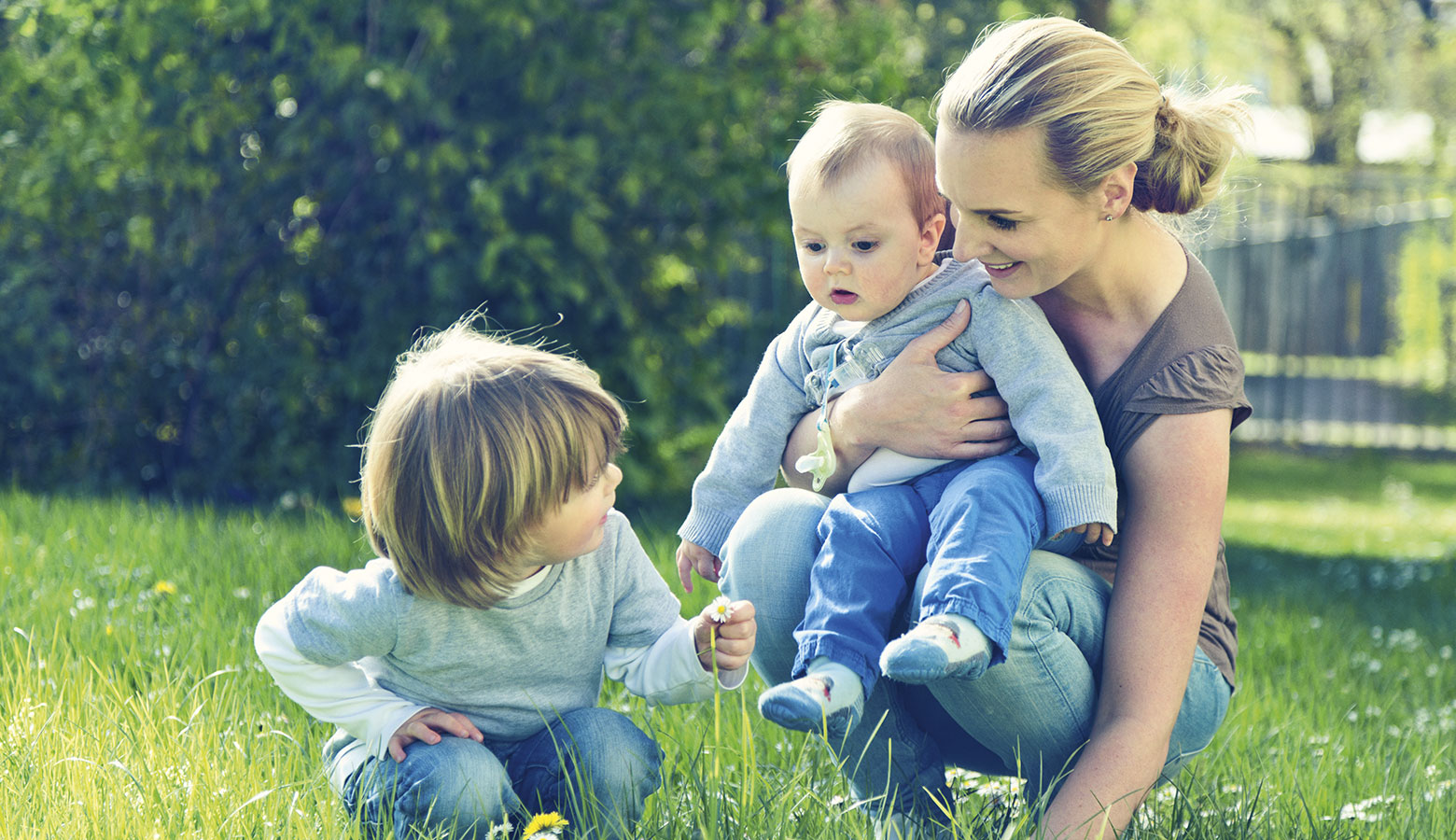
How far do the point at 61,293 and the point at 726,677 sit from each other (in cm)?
443

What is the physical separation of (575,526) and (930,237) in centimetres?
77

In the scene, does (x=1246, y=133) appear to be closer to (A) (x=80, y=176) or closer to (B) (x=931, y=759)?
(B) (x=931, y=759)

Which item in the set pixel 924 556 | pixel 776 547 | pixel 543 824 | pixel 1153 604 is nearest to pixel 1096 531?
pixel 1153 604

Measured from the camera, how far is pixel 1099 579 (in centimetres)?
210

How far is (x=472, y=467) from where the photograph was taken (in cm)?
184

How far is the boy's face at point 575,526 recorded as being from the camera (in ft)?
6.21

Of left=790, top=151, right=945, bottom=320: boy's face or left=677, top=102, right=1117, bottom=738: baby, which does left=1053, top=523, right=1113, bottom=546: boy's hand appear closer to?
left=677, top=102, right=1117, bottom=738: baby

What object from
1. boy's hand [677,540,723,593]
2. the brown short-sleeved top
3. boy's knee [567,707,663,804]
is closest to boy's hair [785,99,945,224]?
the brown short-sleeved top

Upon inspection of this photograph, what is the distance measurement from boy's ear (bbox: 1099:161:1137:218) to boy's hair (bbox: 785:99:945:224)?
0.28m

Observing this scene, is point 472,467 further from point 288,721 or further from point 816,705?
point 288,721

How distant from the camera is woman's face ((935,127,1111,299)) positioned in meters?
1.94

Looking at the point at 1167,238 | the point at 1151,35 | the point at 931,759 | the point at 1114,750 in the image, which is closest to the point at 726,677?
the point at 931,759

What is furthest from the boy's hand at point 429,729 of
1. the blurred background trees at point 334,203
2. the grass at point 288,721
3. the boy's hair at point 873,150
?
the blurred background trees at point 334,203

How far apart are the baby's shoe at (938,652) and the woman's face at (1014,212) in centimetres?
57
